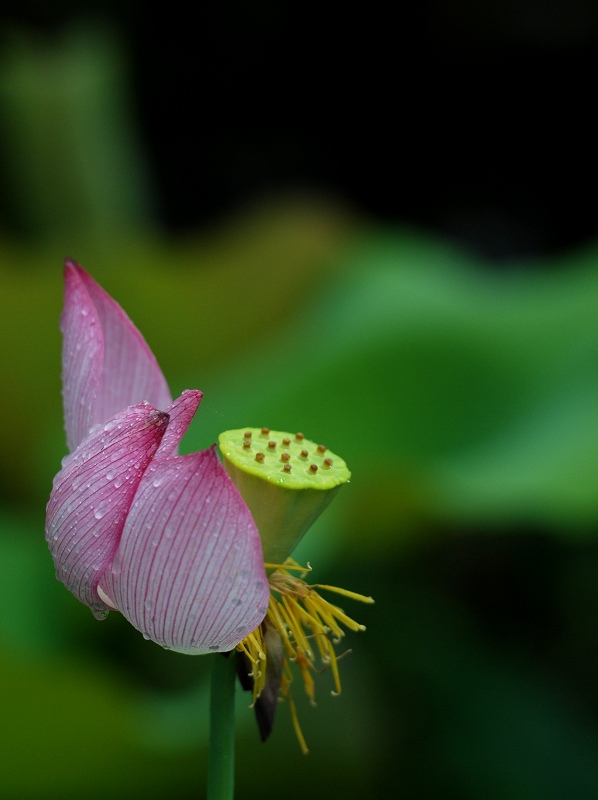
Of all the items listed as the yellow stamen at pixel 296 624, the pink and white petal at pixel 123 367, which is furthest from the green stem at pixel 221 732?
the pink and white petal at pixel 123 367

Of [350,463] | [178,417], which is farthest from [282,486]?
[350,463]

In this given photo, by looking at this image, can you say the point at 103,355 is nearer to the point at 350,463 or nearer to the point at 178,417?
the point at 178,417

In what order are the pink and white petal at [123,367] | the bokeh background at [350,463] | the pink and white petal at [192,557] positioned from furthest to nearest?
the bokeh background at [350,463]
the pink and white petal at [123,367]
the pink and white petal at [192,557]

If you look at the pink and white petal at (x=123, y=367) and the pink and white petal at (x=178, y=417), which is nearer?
the pink and white petal at (x=178, y=417)

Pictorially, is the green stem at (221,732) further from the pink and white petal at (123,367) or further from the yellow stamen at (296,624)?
the pink and white petal at (123,367)

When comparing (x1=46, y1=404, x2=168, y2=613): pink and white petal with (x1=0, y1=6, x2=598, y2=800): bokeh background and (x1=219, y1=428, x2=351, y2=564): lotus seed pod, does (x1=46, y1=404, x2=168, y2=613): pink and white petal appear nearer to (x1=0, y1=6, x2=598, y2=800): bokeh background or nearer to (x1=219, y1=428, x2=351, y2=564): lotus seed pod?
(x1=219, y1=428, x2=351, y2=564): lotus seed pod

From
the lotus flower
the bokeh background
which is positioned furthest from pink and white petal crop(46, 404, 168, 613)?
the bokeh background
